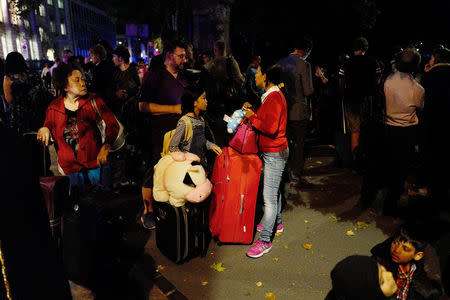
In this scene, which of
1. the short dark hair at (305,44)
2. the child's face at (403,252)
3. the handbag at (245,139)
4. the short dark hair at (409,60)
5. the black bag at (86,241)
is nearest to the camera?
the child's face at (403,252)

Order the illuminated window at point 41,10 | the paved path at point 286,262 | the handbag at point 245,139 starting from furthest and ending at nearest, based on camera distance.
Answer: the illuminated window at point 41,10 → the handbag at point 245,139 → the paved path at point 286,262

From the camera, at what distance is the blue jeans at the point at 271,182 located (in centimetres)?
365

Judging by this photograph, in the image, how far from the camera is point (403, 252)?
2.31m

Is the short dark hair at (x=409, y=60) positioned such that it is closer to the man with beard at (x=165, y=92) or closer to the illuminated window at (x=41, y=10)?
the man with beard at (x=165, y=92)

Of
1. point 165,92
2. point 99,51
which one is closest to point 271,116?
→ point 165,92

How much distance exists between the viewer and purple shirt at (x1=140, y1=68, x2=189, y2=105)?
424cm

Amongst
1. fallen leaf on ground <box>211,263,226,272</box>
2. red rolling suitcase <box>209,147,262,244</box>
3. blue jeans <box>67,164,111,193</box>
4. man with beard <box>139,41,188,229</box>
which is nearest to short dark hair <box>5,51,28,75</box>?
man with beard <box>139,41,188,229</box>

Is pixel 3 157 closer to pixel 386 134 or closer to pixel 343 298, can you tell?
pixel 343 298

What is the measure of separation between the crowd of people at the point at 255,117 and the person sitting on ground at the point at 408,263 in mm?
13

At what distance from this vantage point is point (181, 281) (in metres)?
3.49

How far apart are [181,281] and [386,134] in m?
3.21

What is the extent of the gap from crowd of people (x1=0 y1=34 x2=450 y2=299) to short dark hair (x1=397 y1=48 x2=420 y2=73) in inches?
0.5

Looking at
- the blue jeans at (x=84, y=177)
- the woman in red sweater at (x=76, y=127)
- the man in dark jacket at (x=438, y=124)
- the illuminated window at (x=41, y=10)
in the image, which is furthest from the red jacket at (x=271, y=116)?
the illuminated window at (x=41, y=10)

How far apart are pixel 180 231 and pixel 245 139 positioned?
1.21 meters
